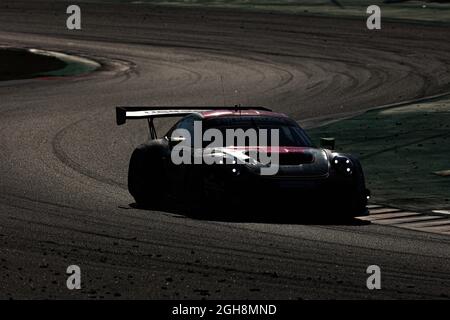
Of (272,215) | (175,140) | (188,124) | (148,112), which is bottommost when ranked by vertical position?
(272,215)

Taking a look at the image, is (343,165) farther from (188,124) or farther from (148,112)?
(148,112)

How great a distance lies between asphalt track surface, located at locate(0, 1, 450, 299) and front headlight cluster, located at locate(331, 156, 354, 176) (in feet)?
1.90

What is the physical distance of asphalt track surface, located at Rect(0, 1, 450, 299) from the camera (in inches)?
435

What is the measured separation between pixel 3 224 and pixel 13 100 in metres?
14.4

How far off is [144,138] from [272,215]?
28.8 feet

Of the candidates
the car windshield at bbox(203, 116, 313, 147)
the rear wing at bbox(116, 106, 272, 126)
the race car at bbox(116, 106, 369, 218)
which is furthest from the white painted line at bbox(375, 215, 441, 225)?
the rear wing at bbox(116, 106, 272, 126)

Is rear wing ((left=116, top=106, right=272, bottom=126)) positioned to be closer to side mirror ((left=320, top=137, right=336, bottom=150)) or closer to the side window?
the side window

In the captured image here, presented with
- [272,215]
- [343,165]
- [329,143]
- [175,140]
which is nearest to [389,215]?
[343,165]

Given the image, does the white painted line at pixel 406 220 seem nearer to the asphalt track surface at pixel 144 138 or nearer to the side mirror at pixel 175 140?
the asphalt track surface at pixel 144 138

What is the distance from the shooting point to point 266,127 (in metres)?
15.4

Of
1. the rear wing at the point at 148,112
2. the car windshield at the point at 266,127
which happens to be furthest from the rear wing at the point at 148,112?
the car windshield at the point at 266,127

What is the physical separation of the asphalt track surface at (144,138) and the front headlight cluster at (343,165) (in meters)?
0.58

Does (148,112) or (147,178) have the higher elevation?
(148,112)
